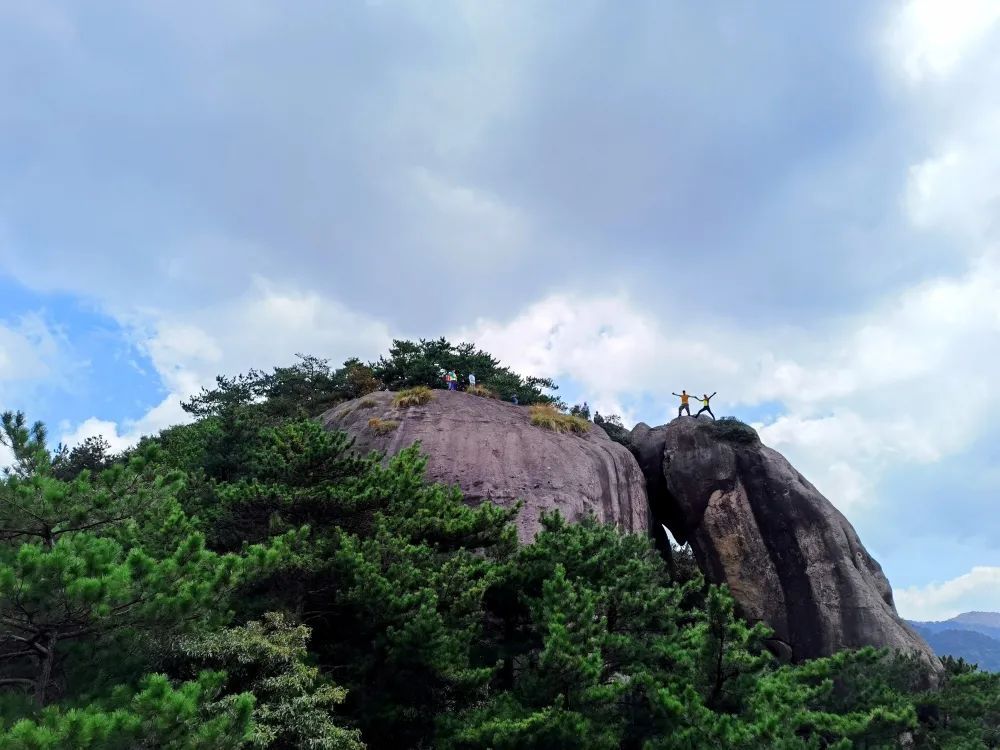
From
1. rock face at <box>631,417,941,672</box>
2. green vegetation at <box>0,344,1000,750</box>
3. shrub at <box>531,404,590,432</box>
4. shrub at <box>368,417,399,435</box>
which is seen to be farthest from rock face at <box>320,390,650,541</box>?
green vegetation at <box>0,344,1000,750</box>

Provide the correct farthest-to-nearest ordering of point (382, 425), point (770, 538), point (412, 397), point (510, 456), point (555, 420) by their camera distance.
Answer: point (770, 538), point (555, 420), point (412, 397), point (382, 425), point (510, 456)

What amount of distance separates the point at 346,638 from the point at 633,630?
550 cm

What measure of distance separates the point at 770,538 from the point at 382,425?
1517 centimetres

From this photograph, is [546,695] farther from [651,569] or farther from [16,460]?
[16,460]

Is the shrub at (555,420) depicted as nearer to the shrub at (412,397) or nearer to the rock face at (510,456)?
the rock face at (510,456)

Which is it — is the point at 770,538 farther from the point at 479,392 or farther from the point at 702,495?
the point at 479,392

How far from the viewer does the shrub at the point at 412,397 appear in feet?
76.2

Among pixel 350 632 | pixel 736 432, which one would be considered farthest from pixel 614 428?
pixel 350 632

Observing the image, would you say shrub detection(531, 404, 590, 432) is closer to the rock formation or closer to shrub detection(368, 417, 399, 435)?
the rock formation

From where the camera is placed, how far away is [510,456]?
21141 mm

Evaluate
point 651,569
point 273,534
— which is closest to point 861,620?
point 651,569

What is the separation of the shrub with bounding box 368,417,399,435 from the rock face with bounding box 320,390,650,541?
5.7 inches

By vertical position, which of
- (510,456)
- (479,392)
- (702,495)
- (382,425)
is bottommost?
(702,495)

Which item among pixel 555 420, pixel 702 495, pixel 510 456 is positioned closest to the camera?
pixel 510 456
